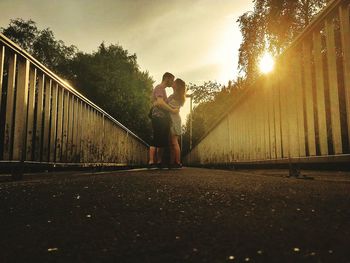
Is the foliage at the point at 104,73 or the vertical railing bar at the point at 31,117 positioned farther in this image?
the foliage at the point at 104,73

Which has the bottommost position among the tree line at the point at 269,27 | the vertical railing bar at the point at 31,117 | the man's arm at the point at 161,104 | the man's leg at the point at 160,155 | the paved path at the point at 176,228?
the paved path at the point at 176,228

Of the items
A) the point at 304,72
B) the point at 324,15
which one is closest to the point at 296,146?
the point at 304,72

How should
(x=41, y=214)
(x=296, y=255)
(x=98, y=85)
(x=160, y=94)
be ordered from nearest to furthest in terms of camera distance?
1. (x=296, y=255)
2. (x=41, y=214)
3. (x=160, y=94)
4. (x=98, y=85)

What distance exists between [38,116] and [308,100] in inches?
116

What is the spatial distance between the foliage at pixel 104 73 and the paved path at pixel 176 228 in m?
23.3

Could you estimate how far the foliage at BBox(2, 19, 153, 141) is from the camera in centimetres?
2536

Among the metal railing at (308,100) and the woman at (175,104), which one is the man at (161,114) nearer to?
the woman at (175,104)

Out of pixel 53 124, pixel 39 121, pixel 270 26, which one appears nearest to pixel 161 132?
pixel 53 124

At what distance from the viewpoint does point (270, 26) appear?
47.4 ft

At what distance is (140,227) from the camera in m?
1.11

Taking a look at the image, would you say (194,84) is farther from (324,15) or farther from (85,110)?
(324,15)

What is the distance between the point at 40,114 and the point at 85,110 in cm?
235

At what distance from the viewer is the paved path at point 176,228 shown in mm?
846

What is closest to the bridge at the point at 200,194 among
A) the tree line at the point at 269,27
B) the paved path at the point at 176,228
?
the paved path at the point at 176,228
